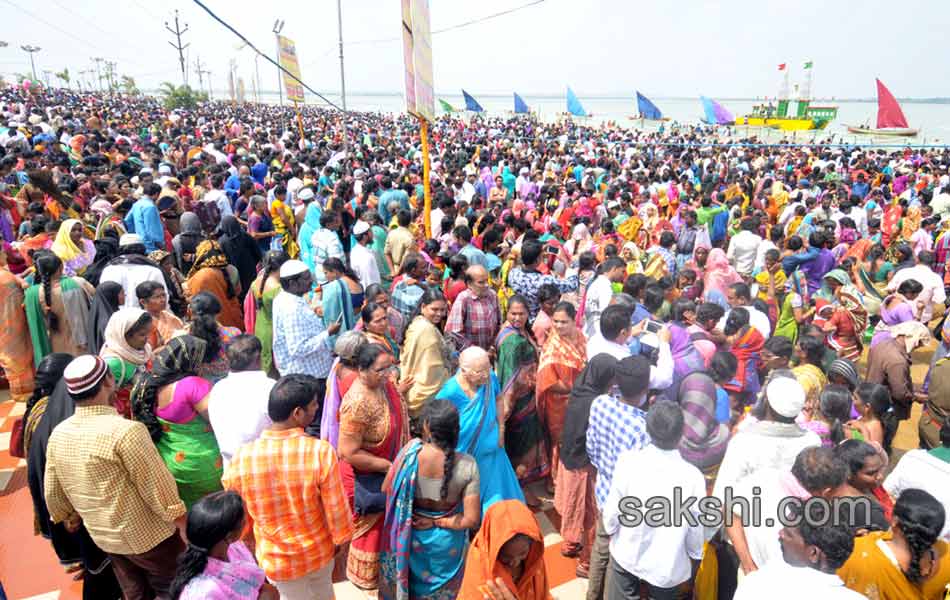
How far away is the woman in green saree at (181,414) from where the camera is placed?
8.73 feet

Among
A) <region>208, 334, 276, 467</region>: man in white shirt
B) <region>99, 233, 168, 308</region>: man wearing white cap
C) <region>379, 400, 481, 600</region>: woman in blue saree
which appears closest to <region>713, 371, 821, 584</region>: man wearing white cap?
<region>379, 400, 481, 600</region>: woman in blue saree

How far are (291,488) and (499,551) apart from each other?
85cm

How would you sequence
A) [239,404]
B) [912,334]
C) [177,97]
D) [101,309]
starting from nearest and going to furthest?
1. [239,404]
2. [101,309]
3. [912,334]
4. [177,97]

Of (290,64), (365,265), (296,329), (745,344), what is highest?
(290,64)

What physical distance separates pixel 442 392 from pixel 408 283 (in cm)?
155

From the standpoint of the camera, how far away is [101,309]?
13.1ft

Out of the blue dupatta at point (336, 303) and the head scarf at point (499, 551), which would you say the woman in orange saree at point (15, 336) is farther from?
the head scarf at point (499, 551)

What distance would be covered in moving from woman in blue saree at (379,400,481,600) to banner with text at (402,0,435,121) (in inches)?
165

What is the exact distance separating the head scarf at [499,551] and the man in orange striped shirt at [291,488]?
0.60 metres

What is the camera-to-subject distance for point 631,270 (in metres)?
5.55

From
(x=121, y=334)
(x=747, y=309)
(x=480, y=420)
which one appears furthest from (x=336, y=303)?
(x=747, y=309)

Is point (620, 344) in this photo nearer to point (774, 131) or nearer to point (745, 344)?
point (745, 344)

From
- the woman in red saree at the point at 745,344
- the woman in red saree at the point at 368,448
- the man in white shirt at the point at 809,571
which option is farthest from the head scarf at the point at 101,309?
the woman in red saree at the point at 745,344

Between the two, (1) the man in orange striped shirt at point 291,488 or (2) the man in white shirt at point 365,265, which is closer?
(1) the man in orange striped shirt at point 291,488
